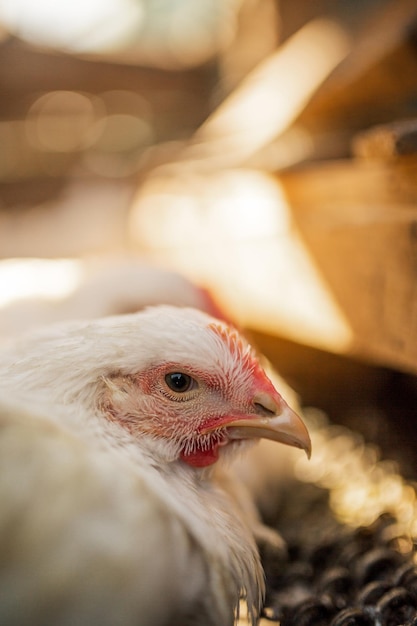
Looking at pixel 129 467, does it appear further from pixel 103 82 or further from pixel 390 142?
pixel 103 82

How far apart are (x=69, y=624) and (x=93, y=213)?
282cm

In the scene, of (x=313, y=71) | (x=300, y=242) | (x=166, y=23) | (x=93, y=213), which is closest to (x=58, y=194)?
(x=93, y=213)

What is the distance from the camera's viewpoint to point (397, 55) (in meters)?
1.55

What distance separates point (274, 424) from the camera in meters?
0.89

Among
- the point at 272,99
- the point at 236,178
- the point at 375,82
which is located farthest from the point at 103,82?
the point at 375,82

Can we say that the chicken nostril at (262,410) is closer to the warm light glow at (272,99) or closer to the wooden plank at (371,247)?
the wooden plank at (371,247)

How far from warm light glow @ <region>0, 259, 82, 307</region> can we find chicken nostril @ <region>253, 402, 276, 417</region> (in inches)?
38.4

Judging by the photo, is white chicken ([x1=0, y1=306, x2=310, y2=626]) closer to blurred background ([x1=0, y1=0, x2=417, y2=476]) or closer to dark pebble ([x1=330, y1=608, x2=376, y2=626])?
dark pebble ([x1=330, y1=608, x2=376, y2=626])

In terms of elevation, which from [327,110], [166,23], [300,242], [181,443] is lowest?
[181,443]

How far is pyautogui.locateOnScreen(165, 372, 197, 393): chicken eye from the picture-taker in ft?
2.94

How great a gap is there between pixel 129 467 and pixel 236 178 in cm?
151

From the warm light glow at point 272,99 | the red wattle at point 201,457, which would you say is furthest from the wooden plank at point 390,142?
the warm light glow at point 272,99

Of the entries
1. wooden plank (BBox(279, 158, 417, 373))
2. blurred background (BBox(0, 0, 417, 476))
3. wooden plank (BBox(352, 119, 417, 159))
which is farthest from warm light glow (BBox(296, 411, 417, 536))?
wooden plank (BBox(352, 119, 417, 159))

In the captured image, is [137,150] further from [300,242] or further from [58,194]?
[300,242]
